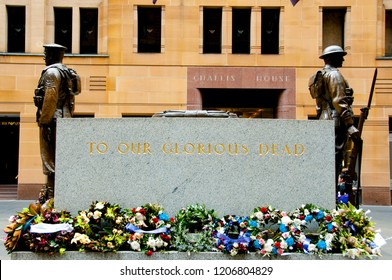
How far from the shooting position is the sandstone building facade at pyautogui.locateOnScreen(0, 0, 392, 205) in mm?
21625

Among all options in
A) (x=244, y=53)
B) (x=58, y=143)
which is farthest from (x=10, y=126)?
(x=58, y=143)

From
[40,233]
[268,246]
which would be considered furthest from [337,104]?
[40,233]

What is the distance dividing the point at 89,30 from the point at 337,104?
16.3 m

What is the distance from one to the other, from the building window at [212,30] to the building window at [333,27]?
4777 millimetres

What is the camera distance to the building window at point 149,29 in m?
22.4

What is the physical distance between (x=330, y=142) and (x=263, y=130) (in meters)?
1.02

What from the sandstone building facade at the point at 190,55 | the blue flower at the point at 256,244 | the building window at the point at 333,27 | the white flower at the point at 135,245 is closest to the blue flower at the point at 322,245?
the blue flower at the point at 256,244

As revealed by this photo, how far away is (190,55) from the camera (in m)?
22.1

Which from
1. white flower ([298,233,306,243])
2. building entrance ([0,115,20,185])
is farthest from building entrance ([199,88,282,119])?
white flower ([298,233,306,243])

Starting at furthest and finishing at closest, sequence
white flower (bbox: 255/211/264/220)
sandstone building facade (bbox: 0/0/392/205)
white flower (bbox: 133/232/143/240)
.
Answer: sandstone building facade (bbox: 0/0/392/205), white flower (bbox: 255/211/264/220), white flower (bbox: 133/232/143/240)

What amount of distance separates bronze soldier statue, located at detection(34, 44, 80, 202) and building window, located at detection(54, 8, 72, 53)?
543 inches

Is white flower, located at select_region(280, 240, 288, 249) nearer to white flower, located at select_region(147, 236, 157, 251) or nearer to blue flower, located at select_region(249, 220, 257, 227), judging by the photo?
blue flower, located at select_region(249, 220, 257, 227)

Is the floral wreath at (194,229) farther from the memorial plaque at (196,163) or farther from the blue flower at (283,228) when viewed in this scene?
the blue flower at (283,228)
